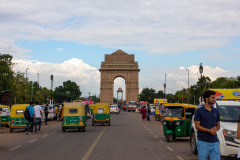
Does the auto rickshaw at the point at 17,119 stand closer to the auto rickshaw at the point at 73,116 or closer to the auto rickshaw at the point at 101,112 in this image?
the auto rickshaw at the point at 73,116

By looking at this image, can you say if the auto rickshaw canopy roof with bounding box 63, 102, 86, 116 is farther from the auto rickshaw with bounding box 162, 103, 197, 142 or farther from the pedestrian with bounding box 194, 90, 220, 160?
the pedestrian with bounding box 194, 90, 220, 160

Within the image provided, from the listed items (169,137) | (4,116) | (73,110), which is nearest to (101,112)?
(73,110)

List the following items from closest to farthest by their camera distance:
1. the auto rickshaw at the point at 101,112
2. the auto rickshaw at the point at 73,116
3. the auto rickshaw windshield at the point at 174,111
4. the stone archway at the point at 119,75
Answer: the auto rickshaw windshield at the point at 174,111 → the auto rickshaw at the point at 73,116 → the auto rickshaw at the point at 101,112 → the stone archway at the point at 119,75

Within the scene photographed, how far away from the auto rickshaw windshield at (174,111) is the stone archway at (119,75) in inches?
4495

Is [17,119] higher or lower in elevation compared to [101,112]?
lower

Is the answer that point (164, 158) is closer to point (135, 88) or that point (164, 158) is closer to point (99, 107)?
point (99, 107)

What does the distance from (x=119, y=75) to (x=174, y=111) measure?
11541 centimetres

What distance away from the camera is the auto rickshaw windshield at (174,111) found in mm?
18812

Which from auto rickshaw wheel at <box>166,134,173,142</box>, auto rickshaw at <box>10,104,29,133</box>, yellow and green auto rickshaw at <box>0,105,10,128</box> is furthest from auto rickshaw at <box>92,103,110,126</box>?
auto rickshaw wheel at <box>166,134,173,142</box>

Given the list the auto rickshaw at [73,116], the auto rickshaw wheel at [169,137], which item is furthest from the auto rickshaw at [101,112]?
the auto rickshaw wheel at [169,137]

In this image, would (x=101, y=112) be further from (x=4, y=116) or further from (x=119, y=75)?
(x=119, y=75)

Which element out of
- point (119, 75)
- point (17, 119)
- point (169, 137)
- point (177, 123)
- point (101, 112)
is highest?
point (119, 75)

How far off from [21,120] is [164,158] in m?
16.1

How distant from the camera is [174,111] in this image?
750 inches
